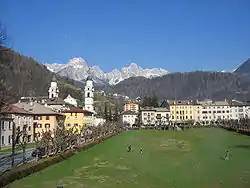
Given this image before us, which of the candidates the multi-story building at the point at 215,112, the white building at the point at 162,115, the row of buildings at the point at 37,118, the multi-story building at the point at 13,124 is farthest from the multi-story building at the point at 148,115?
the multi-story building at the point at 13,124

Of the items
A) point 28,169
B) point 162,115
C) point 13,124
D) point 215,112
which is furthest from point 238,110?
point 28,169

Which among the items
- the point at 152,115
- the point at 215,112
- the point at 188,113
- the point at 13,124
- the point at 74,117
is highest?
the point at 215,112

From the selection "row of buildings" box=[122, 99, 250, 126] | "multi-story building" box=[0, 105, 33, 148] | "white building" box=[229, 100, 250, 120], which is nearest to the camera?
"multi-story building" box=[0, 105, 33, 148]

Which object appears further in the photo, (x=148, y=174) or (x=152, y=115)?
(x=152, y=115)

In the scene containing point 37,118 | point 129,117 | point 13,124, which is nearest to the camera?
point 13,124

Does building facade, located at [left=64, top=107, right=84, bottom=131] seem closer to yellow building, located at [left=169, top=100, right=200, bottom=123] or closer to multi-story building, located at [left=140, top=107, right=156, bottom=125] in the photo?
multi-story building, located at [left=140, top=107, right=156, bottom=125]

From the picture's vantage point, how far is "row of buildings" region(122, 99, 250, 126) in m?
190

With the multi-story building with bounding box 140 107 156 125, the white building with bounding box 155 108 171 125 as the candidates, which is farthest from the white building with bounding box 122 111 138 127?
the white building with bounding box 155 108 171 125

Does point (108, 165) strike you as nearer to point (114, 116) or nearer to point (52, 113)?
point (52, 113)

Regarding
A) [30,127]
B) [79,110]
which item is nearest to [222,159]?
[30,127]

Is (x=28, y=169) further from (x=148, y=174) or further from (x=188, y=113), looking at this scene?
(x=188, y=113)

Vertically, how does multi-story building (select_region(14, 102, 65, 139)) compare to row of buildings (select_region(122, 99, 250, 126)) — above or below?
below

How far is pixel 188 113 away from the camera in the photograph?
631 ft

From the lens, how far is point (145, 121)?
624 feet
